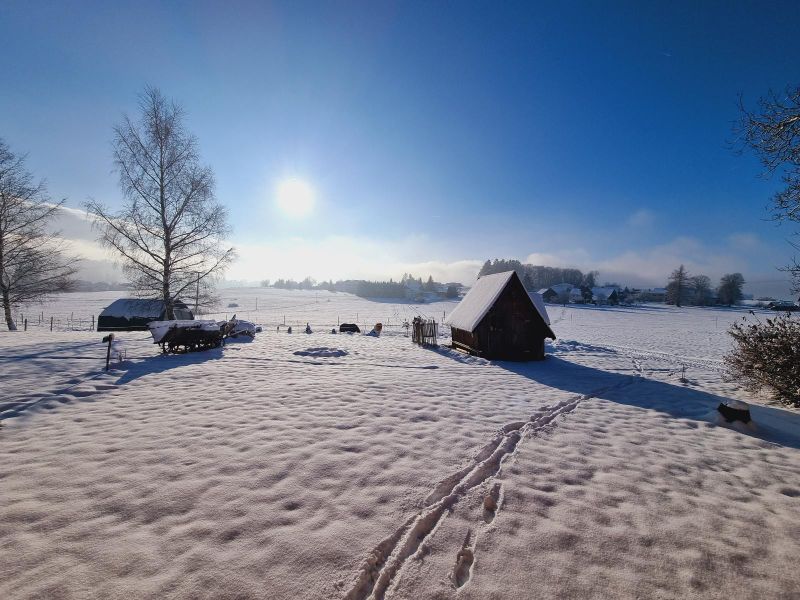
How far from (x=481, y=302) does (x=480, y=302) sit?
172 millimetres

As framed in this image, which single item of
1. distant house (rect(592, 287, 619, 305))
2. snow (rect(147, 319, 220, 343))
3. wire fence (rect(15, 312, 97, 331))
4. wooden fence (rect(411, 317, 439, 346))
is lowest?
wire fence (rect(15, 312, 97, 331))

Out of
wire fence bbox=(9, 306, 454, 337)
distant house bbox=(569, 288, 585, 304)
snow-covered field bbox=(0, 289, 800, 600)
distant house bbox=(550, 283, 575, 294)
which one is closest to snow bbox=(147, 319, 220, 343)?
snow-covered field bbox=(0, 289, 800, 600)

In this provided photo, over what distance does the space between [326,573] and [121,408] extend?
6852 mm

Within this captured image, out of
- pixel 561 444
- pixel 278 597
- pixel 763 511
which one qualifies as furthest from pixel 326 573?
pixel 763 511

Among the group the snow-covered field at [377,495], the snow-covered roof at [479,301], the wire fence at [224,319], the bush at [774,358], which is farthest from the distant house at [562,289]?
the snow-covered field at [377,495]

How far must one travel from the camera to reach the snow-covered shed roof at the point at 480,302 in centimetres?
1656

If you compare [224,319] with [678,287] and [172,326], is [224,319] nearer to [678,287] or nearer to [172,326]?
[172,326]

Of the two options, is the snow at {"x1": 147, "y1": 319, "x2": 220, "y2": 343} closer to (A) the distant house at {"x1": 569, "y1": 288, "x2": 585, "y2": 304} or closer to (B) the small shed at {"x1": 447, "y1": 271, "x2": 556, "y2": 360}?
(B) the small shed at {"x1": 447, "y1": 271, "x2": 556, "y2": 360}

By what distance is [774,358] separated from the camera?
31.3 feet

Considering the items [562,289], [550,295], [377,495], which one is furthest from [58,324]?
[562,289]

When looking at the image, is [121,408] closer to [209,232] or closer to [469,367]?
[469,367]

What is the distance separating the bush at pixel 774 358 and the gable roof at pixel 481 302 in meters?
7.59

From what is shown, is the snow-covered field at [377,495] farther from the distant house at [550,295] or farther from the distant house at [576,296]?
the distant house at [550,295]

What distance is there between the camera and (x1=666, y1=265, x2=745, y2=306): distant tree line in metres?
84.7
